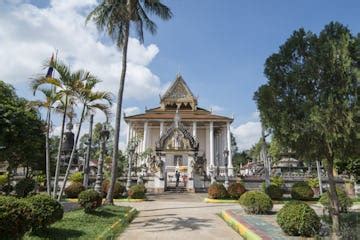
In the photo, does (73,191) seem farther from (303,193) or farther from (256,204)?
(303,193)

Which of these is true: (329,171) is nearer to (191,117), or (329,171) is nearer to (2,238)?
(2,238)

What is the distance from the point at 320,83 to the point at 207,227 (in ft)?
18.1

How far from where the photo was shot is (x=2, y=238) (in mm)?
5828

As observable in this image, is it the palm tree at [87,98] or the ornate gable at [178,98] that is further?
the ornate gable at [178,98]

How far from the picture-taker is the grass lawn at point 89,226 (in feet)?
24.7

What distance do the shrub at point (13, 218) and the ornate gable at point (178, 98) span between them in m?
40.4

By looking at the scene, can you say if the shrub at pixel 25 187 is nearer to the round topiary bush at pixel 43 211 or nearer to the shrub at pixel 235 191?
the shrub at pixel 235 191

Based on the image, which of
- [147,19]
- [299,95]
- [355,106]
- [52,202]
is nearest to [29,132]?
[147,19]

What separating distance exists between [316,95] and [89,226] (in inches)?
272

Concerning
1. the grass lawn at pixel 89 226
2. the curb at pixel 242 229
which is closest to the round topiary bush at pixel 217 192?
the curb at pixel 242 229

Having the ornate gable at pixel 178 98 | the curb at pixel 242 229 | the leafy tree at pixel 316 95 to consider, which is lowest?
the curb at pixel 242 229

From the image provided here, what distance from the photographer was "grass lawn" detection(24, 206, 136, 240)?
24.7ft

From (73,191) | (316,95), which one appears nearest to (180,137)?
(73,191)

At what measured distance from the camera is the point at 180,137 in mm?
30734
